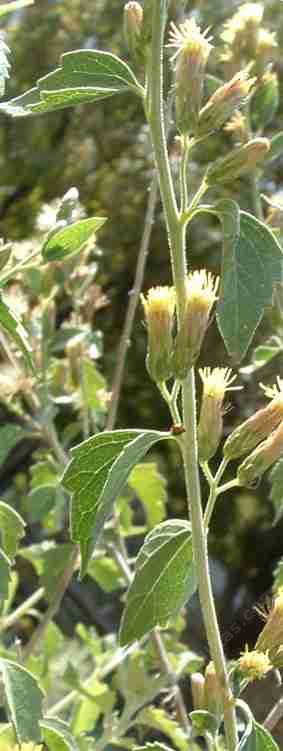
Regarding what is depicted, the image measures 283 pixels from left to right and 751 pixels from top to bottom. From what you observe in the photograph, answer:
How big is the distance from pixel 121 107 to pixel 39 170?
393mm

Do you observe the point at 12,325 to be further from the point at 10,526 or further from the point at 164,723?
the point at 164,723

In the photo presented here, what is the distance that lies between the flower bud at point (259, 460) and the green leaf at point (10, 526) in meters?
0.17

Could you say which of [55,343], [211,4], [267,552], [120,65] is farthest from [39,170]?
[120,65]

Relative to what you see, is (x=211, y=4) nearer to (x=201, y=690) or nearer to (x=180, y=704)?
(x=180, y=704)

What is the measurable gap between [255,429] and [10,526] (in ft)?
0.65

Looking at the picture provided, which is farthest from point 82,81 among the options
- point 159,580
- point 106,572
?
point 106,572

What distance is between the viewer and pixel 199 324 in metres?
0.60

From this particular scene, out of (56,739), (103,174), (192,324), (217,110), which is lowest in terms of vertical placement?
(56,739)

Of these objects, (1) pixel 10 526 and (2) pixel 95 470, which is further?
(1) pixel 10 526

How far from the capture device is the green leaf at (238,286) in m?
0.60

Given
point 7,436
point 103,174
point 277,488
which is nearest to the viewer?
point 277,488

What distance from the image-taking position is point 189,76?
64cm

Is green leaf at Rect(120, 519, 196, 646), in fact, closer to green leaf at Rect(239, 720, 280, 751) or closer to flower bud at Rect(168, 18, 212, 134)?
green leaf at Rect(239, 720, 280, 751)

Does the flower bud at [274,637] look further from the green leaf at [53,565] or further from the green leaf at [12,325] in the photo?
the green leaf at [53,565]
